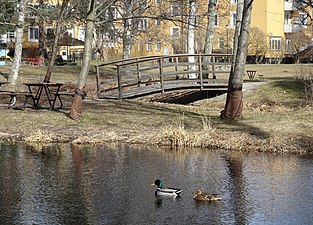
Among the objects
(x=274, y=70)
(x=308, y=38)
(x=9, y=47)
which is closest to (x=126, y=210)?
(x=274, y=70)

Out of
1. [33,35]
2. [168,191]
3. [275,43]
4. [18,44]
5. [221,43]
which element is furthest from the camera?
[275,43]

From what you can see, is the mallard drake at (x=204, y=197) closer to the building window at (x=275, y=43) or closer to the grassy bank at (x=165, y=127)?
the grassy bank at (x=165, y=127)

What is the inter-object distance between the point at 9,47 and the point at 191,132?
45563 mm

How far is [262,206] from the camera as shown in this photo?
38.5 ft

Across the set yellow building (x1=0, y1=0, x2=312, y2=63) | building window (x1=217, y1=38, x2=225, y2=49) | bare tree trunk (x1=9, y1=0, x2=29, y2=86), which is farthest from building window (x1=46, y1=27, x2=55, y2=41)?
bare tree trunk (x1=9, y1=0, x2=29, y2=86)

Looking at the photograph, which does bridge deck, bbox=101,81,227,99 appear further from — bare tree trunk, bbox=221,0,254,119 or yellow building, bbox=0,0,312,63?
yellow building, bbox=0,0,312,63

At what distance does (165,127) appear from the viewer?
19.8 m

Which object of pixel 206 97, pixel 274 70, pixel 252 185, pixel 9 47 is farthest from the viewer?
pixel 9 47

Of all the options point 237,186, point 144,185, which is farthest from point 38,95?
point 237,186

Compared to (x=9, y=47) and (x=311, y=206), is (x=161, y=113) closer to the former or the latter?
(x=311, y=206)

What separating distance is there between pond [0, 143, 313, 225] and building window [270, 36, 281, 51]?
53.2m

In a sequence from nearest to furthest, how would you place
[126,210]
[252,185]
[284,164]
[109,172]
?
[126,210], [252,185], [109,172], [284,164]

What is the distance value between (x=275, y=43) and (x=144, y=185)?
59.6 meters

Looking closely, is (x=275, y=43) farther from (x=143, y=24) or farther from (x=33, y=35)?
(x=33, y=35)
